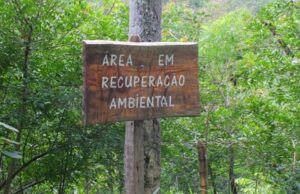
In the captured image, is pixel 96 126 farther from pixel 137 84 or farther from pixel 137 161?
pixel 137 84

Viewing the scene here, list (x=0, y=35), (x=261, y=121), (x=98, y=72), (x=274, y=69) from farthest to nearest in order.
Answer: (x=261, y=121) < (x=274, y=69) < (x=0, y=35) < (x=98, y=72)

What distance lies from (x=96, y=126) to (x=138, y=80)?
7.87ft

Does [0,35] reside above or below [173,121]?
above

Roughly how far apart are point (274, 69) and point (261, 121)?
73 centimetres

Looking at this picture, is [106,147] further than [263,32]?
No

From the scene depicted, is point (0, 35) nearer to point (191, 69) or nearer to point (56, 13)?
point (56, 13)

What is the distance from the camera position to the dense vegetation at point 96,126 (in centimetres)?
432

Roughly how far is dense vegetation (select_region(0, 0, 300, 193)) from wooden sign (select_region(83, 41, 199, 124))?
1.46 metres

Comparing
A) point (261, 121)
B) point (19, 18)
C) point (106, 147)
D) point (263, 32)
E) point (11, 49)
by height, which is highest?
point (263, 32)

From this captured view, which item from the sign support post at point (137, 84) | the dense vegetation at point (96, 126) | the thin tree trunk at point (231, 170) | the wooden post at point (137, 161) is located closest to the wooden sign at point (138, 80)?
the sign support post at point (137, 84)

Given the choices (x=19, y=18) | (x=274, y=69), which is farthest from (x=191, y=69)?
(x=274, y=69)

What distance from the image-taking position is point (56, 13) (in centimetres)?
446

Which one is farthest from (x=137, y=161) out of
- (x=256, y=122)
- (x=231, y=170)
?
(x=231, y=170)

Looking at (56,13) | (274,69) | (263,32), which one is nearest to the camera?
(56,13)
